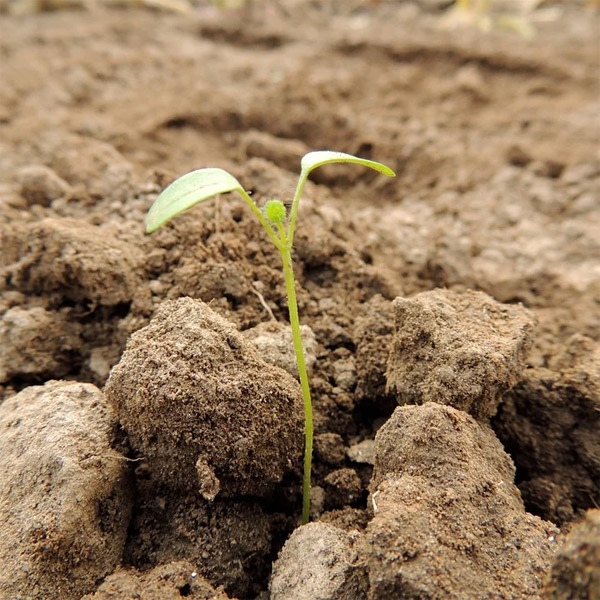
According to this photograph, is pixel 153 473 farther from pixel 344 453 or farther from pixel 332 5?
pixel 332 5

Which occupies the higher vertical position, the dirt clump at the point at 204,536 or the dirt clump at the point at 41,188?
the dirt clump at the point at 41,188

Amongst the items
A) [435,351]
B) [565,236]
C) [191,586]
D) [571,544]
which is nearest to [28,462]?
[191,586]

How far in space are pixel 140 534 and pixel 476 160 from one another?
176cm

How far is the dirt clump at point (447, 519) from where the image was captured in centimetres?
91

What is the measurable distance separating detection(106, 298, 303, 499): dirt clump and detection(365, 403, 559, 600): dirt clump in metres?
0.21

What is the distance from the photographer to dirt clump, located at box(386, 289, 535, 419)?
114 cm

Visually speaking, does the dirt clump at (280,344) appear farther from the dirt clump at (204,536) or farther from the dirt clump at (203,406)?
the dirt clump at (204,536)

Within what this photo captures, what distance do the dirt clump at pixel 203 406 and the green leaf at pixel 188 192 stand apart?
240 mm

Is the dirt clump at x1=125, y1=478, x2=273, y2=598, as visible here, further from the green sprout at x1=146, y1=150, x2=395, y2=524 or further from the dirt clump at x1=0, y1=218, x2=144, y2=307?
the dirt clump at x1=0, y1=218, x2=144, y2=307

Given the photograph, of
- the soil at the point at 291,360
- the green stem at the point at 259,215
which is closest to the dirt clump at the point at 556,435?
the soil at the point at 291,360

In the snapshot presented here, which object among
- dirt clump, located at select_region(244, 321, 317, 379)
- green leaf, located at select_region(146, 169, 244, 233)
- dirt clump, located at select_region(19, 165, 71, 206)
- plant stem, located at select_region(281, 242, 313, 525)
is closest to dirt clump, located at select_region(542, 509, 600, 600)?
plant stem, located at select_region(281, 242, 313, 525)

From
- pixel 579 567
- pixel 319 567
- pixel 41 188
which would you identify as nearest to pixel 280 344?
pixel 319 567

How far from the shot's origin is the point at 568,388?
1.28 metres

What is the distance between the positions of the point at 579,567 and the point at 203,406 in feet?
2.05
